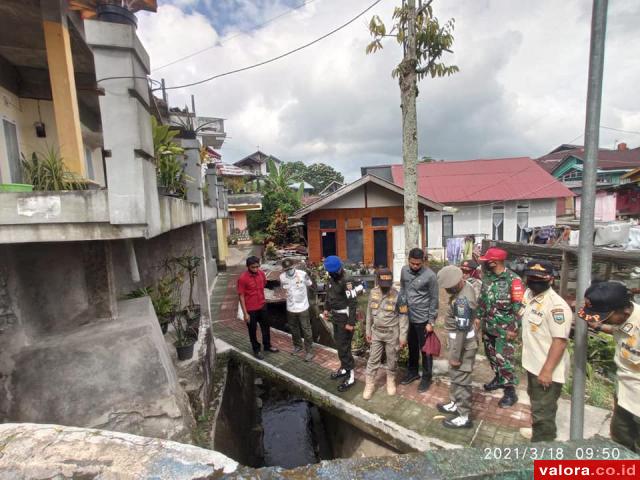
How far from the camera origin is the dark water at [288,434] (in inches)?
223

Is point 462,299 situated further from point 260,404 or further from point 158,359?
point 260,404

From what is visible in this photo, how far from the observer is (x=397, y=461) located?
49.8 inches

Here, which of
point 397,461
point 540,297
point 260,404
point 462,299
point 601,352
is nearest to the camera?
point 397,461

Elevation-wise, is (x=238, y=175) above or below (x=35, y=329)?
above

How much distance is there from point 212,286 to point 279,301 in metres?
5.11

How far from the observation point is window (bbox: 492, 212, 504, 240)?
1530cm

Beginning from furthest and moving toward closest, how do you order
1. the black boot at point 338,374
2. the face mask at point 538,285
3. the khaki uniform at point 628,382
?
the black boot at point 338,374, the face mask at point 538,285, the khaki uniform at point 628,382

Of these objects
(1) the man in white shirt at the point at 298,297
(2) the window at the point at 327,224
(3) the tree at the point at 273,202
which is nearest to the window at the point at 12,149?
(1) the man in white shirt at the point at 298,297

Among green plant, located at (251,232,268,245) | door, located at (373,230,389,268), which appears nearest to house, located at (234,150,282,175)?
green plant, located at (251,232,268,245)

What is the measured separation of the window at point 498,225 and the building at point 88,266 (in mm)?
14916

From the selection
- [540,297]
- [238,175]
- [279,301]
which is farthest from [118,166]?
[238,175]

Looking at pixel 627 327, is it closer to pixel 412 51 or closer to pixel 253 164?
pixel 412 51

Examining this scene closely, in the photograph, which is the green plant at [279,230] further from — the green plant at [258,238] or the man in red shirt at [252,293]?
the man in red shirt at [252,293]

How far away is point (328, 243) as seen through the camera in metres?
12.0
